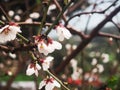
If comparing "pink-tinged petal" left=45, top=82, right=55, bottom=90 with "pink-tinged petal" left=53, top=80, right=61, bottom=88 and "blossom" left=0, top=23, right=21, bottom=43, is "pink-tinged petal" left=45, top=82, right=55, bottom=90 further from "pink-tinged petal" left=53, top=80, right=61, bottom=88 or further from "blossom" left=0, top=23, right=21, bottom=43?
"blossom" left=0, top=23, right=21, bottom=43

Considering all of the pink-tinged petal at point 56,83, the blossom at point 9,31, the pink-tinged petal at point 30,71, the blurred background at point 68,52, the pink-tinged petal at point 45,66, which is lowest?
the pink-tinged petal at point 56,83

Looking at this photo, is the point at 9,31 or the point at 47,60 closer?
the point at 9,31

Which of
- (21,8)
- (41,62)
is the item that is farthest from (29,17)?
(41,62)

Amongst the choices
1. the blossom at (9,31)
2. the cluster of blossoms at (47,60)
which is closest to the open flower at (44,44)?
the cluster of blossoms at (47,60)

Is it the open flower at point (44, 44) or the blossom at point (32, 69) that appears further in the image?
the blossom at point (32, 69)

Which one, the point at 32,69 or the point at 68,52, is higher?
the point at 68,52

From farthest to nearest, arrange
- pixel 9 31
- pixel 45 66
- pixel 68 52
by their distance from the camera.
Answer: pixel 68 52 → pixel 45 66 → pixel 9 31

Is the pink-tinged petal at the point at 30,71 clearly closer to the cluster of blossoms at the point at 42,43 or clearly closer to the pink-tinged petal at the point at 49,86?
the cluster of blossoms at the point at 42,43

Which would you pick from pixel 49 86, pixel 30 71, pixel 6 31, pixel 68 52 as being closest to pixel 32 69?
pixel 30 71

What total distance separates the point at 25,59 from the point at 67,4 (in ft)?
9.50

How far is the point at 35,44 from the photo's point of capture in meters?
1.61

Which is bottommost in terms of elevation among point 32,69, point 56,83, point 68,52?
point 56,83

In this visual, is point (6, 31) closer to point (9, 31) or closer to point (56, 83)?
point (9, 31)

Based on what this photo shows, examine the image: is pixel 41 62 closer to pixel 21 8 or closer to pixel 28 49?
pixel 28 49
